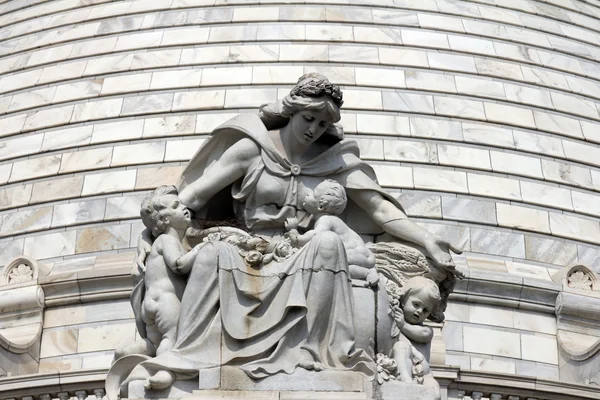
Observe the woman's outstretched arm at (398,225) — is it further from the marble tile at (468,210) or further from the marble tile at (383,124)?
the marble tile at (383,124)

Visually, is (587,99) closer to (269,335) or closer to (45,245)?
(45,245)

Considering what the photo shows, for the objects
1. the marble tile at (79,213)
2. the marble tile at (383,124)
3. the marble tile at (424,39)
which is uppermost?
the marble tile at (424,39)

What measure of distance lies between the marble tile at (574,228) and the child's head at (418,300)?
29.9 feet

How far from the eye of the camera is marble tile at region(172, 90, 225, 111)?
25.0 meters

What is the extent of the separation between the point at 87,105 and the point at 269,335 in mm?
12225

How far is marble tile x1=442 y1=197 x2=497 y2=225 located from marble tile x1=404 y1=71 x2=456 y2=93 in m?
2.47

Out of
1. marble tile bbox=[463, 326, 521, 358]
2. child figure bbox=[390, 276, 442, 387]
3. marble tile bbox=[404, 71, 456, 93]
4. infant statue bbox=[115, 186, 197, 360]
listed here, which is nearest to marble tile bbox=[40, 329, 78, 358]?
marble tile bbox=[463, 326, 521, 358]

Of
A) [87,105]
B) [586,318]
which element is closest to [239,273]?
[586,318]

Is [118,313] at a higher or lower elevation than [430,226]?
lower

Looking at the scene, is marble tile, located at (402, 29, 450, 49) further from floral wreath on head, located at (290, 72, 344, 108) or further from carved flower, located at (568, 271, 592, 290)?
floral wreath on head, located at (290, 72, 344, 108)

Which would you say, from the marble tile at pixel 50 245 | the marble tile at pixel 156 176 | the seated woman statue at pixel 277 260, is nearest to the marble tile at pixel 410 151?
the marble tile at pixel 156 176

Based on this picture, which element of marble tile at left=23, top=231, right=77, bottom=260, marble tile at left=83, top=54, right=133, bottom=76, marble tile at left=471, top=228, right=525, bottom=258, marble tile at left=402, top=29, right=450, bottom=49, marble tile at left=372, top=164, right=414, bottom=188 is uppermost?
marble tile at left=402, top=29, right=450, bottom=49

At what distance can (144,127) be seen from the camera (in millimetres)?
24875

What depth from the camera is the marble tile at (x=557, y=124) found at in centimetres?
2582
